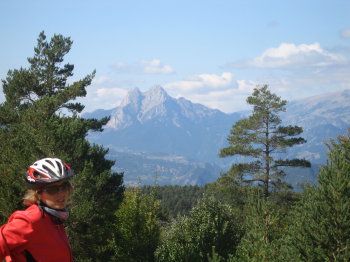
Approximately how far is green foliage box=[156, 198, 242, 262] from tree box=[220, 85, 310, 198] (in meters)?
6.99

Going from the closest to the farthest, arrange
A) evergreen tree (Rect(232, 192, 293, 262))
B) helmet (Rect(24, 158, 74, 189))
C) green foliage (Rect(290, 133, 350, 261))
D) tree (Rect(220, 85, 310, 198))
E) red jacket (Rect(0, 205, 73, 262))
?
red jacket (Rect(0, 205, 73, 262)), helmet (Rect(24, 158, 74, 189)), evergreen tree (Rect(232, 192, 293, 262)), green foliage (Rect(290, 133, 350, 261)), tree (Rect(220, 85, 310, 198))

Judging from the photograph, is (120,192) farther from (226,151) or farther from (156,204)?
(226,151)

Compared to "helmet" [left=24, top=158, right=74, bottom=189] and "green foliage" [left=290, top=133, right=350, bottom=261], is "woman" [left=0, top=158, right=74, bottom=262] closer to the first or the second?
"helmet" [left=24, top=158, right=74, bottom=189]

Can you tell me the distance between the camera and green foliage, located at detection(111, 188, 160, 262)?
27078 millimetres

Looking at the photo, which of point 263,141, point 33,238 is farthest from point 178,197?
point 33,238

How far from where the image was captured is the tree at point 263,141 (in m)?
35.2

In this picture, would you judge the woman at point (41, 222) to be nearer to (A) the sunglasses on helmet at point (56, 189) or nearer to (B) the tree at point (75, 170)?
(A) the sunglasses on helmet at point (56, 189)

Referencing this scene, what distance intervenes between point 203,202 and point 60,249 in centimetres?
2673

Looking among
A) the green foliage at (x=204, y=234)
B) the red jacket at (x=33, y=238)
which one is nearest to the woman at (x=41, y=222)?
the red jacket at (x=33, y=238)

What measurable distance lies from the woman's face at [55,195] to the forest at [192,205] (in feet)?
31.5

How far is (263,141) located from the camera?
35.2 m

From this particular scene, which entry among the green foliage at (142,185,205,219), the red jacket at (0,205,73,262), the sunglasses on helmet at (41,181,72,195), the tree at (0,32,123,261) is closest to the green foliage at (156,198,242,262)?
the tree at (0,32,123,261)

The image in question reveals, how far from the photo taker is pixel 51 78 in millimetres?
31906

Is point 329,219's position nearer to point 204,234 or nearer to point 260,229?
point 260,229
